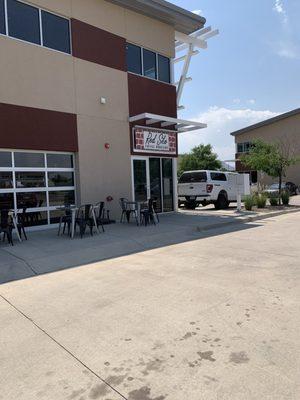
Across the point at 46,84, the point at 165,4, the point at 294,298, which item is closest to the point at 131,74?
the point at 165,4

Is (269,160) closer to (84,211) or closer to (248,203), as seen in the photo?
(248,203)

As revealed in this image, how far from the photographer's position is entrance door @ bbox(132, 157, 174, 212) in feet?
50.5

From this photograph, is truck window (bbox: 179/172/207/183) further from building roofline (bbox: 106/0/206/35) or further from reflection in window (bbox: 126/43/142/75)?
building roofline (bbox: 106/0/206/35)

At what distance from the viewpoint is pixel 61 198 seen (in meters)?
12.8

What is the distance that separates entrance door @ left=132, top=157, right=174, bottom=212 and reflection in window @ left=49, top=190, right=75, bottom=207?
293 cm

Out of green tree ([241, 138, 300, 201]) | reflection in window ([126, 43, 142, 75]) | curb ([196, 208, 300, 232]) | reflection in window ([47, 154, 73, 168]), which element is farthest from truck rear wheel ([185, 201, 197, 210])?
reflection in window ([47, 154, 73, 168])

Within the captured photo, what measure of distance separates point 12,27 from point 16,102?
2276 millimetres

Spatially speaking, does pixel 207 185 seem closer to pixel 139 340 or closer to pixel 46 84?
pixel 46 84

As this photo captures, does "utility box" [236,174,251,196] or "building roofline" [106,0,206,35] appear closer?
"building roofline" [106,0,206,35]

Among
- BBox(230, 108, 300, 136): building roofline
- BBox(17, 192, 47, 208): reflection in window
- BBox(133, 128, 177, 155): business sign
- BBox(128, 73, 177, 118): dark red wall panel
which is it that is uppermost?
BBox(230, 108, 300, 136): building roofline

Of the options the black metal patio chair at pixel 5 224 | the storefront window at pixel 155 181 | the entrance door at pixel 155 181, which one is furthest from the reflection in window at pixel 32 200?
the storefront window at pixel 155 181

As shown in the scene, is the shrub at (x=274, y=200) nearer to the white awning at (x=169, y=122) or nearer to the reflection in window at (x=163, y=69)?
the white awning at (x=169, y=122)

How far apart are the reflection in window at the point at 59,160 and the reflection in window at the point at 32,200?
107cm

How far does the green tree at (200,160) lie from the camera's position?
51625 mm
